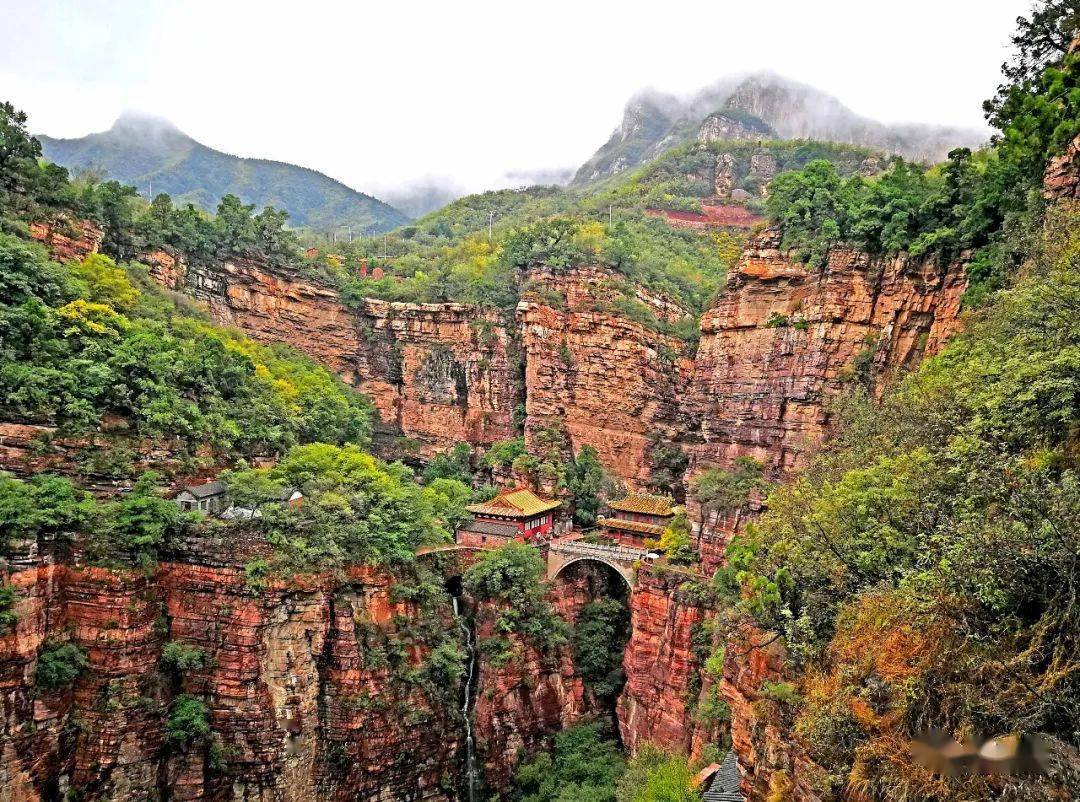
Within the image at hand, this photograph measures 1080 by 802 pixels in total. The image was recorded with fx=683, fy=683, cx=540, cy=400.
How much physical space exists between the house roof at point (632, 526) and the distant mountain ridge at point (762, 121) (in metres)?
43.9

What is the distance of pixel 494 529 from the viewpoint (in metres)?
30.1

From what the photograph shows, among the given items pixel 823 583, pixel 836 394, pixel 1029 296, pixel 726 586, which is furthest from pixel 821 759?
pixel 836 394

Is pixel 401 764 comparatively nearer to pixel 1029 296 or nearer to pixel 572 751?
pixel 572 751

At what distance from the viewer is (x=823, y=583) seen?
11.1 m

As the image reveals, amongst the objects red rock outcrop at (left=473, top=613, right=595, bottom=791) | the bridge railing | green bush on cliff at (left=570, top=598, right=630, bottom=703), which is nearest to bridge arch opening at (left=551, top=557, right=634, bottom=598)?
the bridge railing

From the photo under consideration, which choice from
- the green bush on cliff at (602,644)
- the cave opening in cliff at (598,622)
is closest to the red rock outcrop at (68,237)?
the cave opening in cliff at (598,622)

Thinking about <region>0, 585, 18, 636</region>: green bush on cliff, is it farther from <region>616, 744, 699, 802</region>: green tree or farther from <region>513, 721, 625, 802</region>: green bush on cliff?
<region>616, 744, 699, 802</region>: green tree

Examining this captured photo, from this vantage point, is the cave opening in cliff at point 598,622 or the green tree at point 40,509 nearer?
the green tree at point 40,509

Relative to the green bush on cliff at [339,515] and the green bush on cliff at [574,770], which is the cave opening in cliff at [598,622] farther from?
the green bush on cliff at [339,515]

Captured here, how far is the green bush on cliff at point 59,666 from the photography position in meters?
19.2

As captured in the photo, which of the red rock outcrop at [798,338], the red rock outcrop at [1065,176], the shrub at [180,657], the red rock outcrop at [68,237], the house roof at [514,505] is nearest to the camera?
the red rock outcrop at [1065,176]

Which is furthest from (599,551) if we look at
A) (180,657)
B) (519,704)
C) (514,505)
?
(180,657)

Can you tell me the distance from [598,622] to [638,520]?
4800 mm

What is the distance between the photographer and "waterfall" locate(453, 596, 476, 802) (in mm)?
25188
